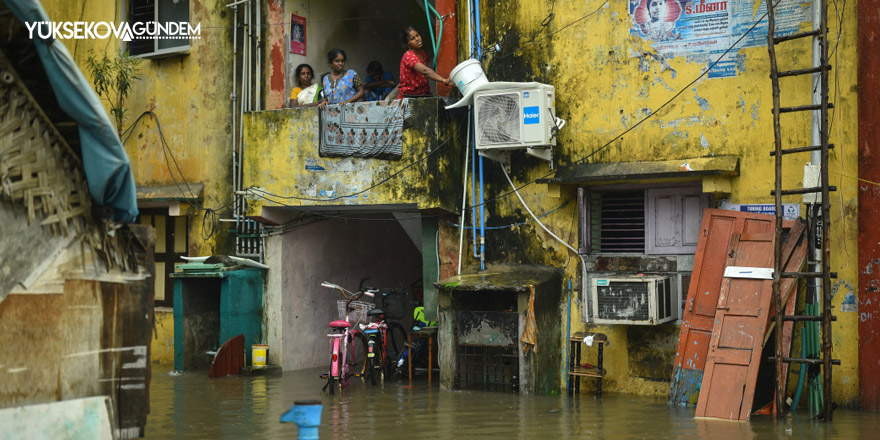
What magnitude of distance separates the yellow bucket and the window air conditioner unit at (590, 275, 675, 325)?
200 inches

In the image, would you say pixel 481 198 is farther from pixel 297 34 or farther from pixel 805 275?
pixel 805 275

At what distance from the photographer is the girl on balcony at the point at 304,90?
14.5 m

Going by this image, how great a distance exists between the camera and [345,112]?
43.9ft

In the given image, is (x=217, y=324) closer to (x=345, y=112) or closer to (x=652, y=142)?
(x=345, y=112)

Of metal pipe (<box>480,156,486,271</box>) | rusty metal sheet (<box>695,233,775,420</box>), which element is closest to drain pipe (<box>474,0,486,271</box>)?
metal pipe (<box>480,156,486,271</box>)

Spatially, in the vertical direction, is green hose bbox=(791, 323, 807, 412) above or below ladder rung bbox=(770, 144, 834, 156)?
below

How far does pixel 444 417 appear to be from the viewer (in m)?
10.4

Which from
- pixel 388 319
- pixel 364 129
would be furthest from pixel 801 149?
pixel 388 319

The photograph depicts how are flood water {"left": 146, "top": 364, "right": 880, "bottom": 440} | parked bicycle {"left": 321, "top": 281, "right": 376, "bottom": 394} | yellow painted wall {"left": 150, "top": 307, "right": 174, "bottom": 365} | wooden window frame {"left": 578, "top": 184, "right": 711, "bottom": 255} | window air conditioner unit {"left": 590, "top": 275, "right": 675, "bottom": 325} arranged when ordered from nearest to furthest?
flood water {"left": 146, "top": 364, "right": 880, "bottom": 440}
window air conditioner unit {"left": 590, "top": 275, "right": 675, "bottom": 325}
wooden window frame {"left": 578, "top": 184, "right": 711, "bottom": 255}
parked bicycle {"left": 321, "top": 281, "right": 376, "bottom": 394}
yellow painted wall {"left": 150, "top": 307, "right": 174, "bottom": 365}

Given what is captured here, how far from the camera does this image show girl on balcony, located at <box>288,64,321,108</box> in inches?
570

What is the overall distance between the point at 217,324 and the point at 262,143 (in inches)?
124

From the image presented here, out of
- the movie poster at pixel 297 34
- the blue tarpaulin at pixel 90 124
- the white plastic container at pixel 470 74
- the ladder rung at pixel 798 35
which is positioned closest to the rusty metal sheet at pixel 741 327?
the ladder rung at pixel 798 35

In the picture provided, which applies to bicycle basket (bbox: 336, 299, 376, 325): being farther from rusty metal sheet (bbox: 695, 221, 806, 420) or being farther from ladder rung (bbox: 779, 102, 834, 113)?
ladder rung (bbox: 779, 102, 834, 113)

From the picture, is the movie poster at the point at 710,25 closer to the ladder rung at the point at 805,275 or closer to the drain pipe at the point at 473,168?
the drain pipe at the point at 473,168
